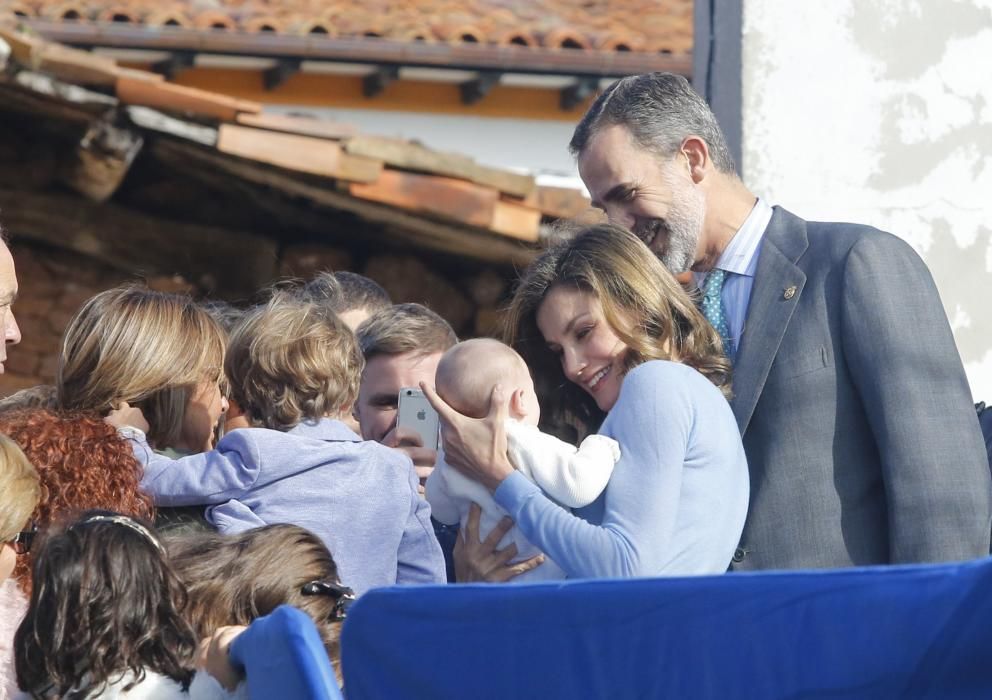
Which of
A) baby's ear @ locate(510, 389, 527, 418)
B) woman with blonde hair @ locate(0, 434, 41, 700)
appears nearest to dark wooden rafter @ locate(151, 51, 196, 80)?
baby's ear @ locate(510, 389, 527, 418)

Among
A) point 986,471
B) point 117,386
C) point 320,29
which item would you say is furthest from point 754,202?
point 320,29

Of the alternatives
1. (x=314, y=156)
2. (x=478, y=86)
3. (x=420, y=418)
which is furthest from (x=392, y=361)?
(x=478, y=86)

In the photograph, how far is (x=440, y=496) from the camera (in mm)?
2742

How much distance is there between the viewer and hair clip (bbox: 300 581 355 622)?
2.24 meters

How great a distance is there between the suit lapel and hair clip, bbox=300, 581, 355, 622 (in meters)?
0.87

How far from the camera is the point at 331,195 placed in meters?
5.84

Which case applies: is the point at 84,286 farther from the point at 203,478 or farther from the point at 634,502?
the point at 634,502

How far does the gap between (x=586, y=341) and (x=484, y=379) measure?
0.21m

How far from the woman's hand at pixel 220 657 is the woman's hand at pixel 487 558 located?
0.57 m

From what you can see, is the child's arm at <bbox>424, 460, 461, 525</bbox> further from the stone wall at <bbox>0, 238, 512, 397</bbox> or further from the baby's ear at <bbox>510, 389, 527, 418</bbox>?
the stone wall at <bbox>0, 238, 512, 397</bbox>

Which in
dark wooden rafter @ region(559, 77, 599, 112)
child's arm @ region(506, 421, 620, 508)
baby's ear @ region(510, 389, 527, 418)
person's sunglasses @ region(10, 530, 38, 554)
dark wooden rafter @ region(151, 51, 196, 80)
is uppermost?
dark wooden rafter @ region(151, 51, 196, 80)

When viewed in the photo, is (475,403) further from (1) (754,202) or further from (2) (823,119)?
(2) (823,119)

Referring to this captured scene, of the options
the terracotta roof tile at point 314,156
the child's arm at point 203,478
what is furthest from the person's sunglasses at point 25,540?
the terracotta roof tile at point 314,156

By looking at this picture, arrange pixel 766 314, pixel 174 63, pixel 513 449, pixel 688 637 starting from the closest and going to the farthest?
1. pixel 688 637
2. pixel 513 449
3. pixel 766 314
4. pixel 174 63
